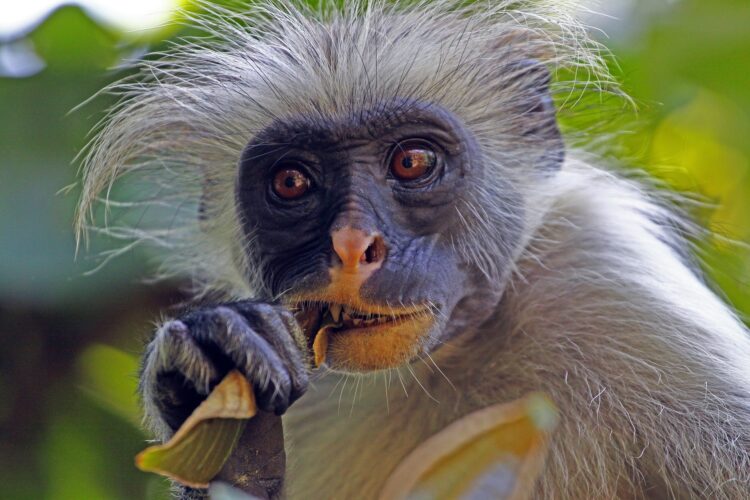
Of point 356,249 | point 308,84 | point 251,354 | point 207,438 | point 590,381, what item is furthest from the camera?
point 308,84

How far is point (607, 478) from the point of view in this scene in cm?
297

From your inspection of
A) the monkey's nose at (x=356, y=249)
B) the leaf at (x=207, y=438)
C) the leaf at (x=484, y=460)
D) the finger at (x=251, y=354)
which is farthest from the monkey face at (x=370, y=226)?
the leaf at (x=484, y=460)

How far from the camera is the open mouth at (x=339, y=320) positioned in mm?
2750

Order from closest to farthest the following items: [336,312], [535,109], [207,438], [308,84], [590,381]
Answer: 1. [207,438]
2. [336,312]
3. [590,381]
4. [308,84]
5. [535,109]

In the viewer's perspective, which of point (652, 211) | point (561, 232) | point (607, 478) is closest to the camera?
point (607, 478)

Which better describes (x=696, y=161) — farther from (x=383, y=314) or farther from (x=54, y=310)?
(x=54, y=310)

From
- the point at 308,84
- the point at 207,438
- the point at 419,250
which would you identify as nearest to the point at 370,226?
Result: the point at 419,250

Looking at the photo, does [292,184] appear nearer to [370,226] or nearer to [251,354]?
[370,226]

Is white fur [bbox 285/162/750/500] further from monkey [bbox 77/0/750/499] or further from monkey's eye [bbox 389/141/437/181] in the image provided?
monkey's eye [bbox 389/141/437/181]

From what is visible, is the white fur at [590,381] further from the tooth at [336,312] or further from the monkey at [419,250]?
the tooth at [336,312]

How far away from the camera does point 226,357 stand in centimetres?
243

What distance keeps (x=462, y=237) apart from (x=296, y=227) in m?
0.54

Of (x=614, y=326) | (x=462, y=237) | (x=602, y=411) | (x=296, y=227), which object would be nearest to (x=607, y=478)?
(x=602, y=411)

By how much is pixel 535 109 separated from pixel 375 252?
119 centimetres
